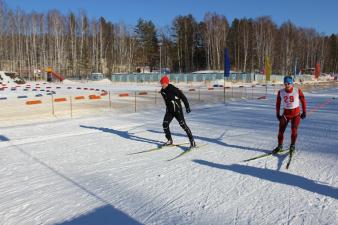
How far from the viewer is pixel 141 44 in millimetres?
80562

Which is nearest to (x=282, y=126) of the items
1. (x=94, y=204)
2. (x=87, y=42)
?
(x=94, y=204)

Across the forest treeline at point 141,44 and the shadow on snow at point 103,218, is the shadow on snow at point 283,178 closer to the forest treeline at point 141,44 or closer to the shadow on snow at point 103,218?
the shadow on snow at point 103,218

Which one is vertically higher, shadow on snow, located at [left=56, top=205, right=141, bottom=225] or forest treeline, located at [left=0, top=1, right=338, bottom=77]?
forest treeline, located at [left=0, top=1, right=338, bottom=77]

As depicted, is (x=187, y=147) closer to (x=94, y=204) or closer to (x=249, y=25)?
(x=94, y=204)

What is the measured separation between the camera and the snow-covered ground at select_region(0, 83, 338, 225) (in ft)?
13.8

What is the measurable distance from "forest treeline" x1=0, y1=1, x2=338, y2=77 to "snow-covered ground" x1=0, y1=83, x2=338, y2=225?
5463 cm

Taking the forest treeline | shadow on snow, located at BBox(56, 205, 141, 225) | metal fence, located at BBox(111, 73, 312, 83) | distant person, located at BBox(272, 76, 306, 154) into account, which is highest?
the forest treeline

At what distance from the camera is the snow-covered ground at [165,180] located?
4219 mm

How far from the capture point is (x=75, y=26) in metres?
65.9

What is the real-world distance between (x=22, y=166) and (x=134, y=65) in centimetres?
7011

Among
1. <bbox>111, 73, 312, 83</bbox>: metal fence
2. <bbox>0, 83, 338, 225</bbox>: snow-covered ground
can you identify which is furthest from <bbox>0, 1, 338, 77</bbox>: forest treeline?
<bbox>0, 83, 338, 225</bbox>: snow-covered ground

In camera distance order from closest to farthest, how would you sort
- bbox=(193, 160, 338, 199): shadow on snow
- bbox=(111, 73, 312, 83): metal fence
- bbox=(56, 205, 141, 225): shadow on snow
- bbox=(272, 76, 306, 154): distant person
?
1. bbox=(56, 205, 141, 225): shadow on snow
2. bbox=(193, 160, 338, 199): shadow on snow
3. bbox=(272, 76, 306, 154): distant person
4. bbox=(111, 73, 312, 83): metal fence

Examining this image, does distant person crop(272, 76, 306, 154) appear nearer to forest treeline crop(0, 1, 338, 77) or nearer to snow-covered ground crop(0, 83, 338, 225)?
snow-covered ground crop(0, 83, 338, 225)

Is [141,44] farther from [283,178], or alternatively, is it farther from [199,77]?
[283,178]
